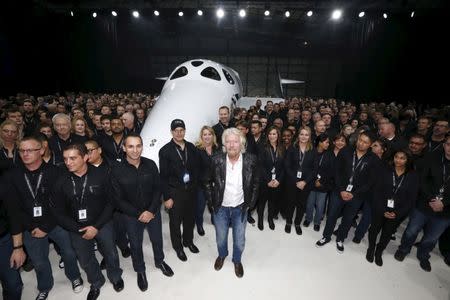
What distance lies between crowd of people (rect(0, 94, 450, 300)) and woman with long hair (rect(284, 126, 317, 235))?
0.06 ft

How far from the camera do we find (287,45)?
27.9m

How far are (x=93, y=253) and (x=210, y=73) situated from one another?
610 cm

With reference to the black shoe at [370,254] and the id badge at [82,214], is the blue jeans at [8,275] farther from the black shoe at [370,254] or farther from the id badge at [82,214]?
the black shoe at [370,254]

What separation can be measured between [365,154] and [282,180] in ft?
5.11

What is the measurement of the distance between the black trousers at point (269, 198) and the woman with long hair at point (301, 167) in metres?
0.36

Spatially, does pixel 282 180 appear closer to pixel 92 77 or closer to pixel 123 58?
pixel 92 77

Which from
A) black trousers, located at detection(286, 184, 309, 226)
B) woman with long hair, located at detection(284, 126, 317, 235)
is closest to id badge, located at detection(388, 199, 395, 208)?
woman with long hair, located at detection(284, 126, 317, 235)

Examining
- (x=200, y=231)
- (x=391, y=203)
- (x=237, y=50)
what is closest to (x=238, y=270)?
(x=200, y=231)

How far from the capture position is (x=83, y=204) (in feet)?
9.40

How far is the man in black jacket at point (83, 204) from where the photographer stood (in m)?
2.77

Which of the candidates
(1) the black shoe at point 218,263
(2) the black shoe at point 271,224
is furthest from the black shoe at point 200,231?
(2) the black shoe at point 271,224

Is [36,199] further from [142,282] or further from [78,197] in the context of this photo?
[142,282]

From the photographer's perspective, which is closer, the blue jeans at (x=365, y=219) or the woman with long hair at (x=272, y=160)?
the blue jeans at (x=365, y=219)

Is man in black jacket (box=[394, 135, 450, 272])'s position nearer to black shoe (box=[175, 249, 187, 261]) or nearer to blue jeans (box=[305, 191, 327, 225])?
blue jeans (box=[305, 191, 327, 225])
